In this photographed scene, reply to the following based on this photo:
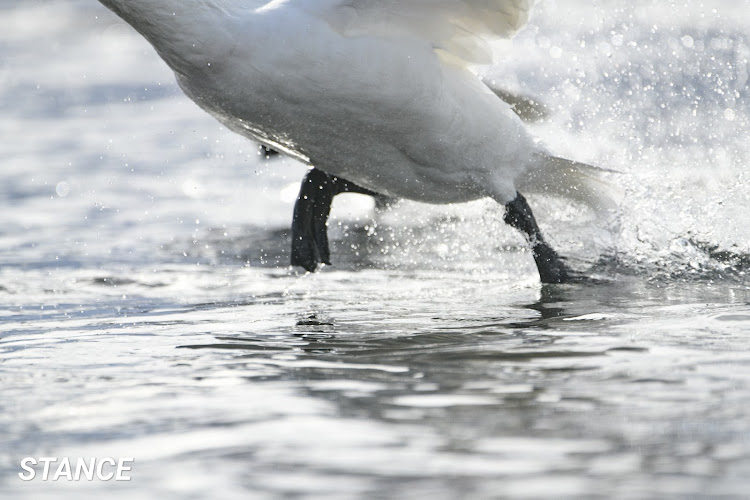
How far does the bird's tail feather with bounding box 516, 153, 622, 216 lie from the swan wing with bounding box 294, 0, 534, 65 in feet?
2.77

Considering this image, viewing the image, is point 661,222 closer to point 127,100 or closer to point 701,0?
point 701,0

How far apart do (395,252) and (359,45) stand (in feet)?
9.22

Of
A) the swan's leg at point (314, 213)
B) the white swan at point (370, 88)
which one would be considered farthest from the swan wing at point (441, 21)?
the swan's leg at point (314, 213)

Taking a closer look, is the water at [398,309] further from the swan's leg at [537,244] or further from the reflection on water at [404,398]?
the swan's leg at [537,244]

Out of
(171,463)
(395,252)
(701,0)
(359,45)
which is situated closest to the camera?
(171,463)

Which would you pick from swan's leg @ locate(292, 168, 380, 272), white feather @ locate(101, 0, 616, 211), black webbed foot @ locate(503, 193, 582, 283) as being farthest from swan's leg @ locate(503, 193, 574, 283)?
swan's leg @ locate(292, 168, 380, 272)

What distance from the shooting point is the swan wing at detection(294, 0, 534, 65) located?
5.21 meters

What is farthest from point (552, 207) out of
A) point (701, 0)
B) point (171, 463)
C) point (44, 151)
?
point (701, 0)

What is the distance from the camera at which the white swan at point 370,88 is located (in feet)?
16.2

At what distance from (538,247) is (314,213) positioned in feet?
4.53

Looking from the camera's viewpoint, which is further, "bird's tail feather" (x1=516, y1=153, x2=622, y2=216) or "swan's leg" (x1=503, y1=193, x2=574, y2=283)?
"bird's tail feather" (x1=516, y1=153, x2=622, y2=216)

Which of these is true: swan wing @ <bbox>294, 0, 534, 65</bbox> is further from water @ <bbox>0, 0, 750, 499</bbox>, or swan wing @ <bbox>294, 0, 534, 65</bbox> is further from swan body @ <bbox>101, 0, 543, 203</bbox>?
water @ <bbox>0, 0, 750, 499</bbox>

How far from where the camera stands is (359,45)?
207 inches

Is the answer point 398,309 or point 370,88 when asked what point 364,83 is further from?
point 398,309
